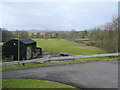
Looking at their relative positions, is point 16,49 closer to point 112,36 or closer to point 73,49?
point 112,36

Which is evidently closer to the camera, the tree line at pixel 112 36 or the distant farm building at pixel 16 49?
the tree line at pixel 112 36

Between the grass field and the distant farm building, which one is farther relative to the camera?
the grass field

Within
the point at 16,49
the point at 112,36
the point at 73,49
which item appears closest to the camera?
the point at 112,36

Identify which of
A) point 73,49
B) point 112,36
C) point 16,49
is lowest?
point 73,49

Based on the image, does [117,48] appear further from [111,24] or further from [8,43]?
[8,43]

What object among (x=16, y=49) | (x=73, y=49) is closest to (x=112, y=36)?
(x=16, y=49)

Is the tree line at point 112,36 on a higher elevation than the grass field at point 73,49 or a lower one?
higher

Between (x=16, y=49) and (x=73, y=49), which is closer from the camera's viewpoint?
(x=16, y=49)

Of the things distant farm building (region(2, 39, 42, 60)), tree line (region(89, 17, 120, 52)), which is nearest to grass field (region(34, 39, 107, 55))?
tree line (region(89, 17, 120, 52))

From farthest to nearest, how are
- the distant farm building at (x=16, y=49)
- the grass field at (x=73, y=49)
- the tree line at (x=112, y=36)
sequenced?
the grass field at (x=73, y=49), the distant farm building at (x=16, y=49), the tree line at (x=112, y=36)

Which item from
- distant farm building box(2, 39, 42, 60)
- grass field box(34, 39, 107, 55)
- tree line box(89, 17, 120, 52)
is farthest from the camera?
grass field box(34, 39, 107, 55)

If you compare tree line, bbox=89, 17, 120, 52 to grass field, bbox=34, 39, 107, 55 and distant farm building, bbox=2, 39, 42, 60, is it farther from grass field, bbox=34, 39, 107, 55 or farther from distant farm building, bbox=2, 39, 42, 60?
distant farm building, bbox=2, 39, 42, 60

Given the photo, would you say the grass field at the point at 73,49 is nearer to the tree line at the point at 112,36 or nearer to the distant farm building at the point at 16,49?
the tree line at the point at 112,36

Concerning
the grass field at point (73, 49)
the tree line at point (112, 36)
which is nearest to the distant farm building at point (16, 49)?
the grass field at point (73, 49)
